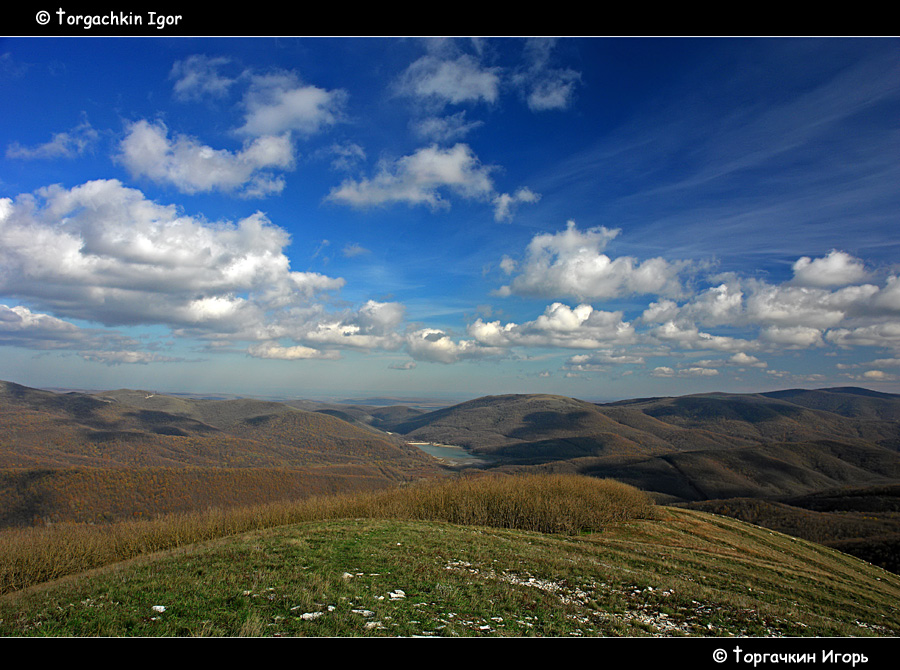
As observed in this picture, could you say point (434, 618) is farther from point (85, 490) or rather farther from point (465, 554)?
point (85, 490)

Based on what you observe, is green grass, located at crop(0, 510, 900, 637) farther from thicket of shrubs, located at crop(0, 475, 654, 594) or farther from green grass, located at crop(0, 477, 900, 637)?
thicket of shrubs, located at crop(0, 475, 654, 594)

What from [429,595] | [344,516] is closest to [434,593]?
[429,595]

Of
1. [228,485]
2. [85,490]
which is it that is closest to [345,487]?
[228,485]

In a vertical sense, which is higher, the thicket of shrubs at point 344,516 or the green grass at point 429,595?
the green grass at point 429,595

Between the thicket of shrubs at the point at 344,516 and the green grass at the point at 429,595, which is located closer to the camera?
the green grass at the point at 429,595

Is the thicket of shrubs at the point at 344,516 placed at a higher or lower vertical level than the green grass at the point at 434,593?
lower

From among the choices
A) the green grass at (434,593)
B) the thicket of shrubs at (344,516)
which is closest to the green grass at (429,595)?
the green grass at (434,593)

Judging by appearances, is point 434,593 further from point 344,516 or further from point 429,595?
point 344,516

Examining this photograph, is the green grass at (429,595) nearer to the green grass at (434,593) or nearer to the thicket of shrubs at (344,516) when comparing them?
the green grass at (434,593)
